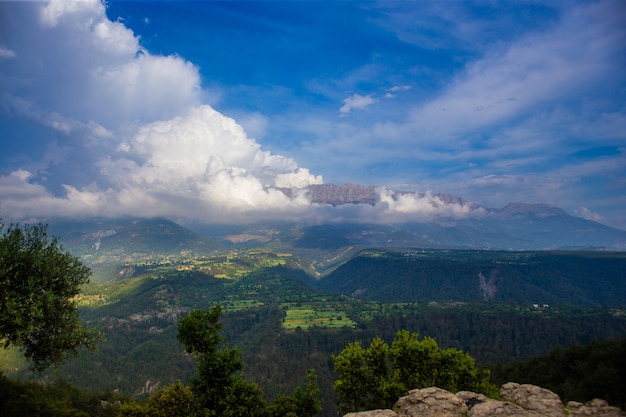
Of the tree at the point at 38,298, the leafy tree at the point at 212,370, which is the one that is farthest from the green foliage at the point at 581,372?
the tree at the point at 38,298

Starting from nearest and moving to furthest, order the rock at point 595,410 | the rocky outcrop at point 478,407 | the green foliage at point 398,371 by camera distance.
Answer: the rocky outcrop at point 478,407, the rock at point 595,410, the green foliage at point 398,371

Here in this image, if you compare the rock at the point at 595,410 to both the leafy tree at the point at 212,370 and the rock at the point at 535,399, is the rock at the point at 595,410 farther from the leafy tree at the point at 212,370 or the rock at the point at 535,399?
the leafy tree at the point at 212,370

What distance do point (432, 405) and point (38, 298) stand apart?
38322 mm

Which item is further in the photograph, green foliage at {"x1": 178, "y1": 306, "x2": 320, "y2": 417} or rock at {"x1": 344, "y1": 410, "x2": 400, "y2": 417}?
green foliage at {"x1": 178, "y1": 306, "x2": 320, "y2": 417}

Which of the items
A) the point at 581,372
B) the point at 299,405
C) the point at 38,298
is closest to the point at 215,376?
the point at 299,405

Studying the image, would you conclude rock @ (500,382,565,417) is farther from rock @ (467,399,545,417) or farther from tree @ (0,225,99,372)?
tree @ (0,225,99,372)

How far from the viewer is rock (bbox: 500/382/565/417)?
95.2ft

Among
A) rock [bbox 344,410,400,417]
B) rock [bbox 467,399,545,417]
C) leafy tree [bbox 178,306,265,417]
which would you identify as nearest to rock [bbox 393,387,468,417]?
rock [bbox 467,399,545,417]

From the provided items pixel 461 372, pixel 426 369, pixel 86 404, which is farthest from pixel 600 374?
pixel 86 404

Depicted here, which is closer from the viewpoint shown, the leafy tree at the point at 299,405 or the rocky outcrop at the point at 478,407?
the rocky outcrop at the point at 478,407

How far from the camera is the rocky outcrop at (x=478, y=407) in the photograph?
27.4 m

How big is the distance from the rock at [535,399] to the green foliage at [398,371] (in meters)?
5.94

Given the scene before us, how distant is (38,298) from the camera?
2939 cm

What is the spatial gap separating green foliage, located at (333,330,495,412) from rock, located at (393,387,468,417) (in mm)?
8566
